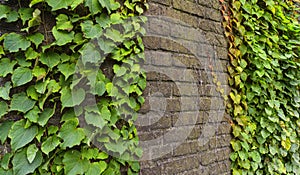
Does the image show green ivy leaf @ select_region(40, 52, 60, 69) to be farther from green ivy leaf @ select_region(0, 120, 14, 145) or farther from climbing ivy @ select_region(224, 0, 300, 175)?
climbing ivy @ select_region(224, 0, 300, 175)

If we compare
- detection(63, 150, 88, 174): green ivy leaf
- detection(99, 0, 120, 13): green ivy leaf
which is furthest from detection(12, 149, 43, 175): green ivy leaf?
detection(99, 0, 120, 13): green ivy leaf

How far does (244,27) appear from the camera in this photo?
7.48 feet

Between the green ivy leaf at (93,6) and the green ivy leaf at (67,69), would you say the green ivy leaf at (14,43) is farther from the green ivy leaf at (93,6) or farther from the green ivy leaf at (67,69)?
the green ivy leaf at (93,6)

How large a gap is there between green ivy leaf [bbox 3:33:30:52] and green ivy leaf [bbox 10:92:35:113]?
181mm

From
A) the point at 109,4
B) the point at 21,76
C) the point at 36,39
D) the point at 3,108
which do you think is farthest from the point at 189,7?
the point at 3,108

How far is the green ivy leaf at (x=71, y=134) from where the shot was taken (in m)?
1.26

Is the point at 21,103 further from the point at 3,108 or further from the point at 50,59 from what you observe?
the point at 50,59

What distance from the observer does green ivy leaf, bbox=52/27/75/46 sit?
126cm

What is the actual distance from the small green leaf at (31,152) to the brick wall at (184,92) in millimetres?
513

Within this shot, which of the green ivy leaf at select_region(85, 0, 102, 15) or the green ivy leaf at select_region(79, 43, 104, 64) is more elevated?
the green ivy leaf at select_region(85, 0, 102, 15)

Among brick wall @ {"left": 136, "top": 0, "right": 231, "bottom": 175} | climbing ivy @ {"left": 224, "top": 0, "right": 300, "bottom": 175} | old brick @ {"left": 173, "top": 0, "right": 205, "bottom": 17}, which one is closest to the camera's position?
brick wall @ {"left": 136, "top": 0, "right": 231, "bottom": 175}

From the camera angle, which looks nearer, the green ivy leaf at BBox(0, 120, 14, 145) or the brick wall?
the green ivy leaf at BBox(0, 120, 14, 145)

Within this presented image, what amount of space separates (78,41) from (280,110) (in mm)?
1853

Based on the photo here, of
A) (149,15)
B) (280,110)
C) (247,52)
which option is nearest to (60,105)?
(149,15)
